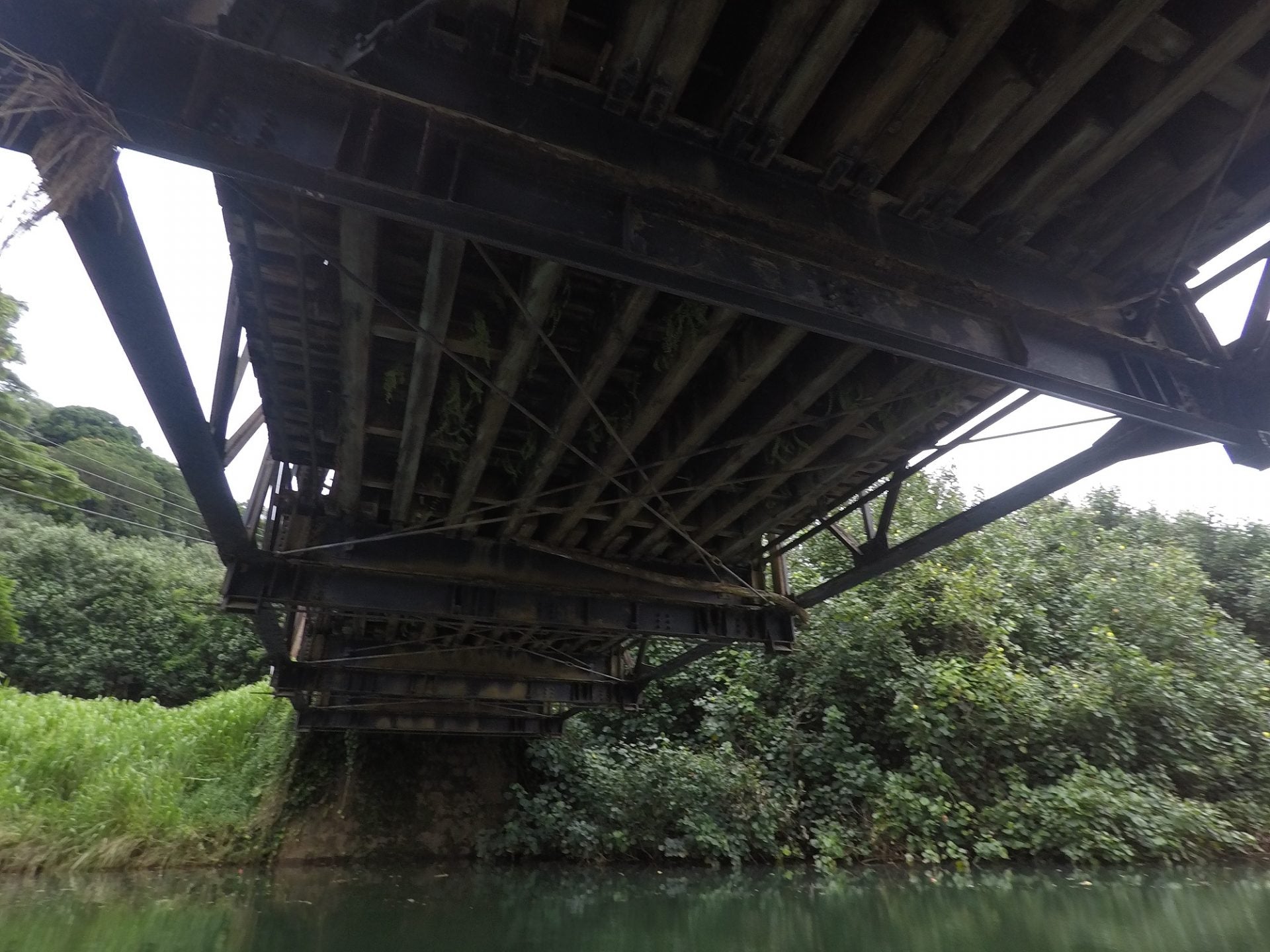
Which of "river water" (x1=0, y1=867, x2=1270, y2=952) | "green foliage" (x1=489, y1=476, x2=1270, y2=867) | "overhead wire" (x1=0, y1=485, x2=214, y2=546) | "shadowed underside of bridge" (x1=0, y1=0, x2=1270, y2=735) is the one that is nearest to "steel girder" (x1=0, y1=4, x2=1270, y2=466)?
"shadowed underside of bridge" (x1=0, y1=0, x2=1270, y2=735)

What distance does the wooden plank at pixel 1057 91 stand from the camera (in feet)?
7.41

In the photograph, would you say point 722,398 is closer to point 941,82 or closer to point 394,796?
point 941,82

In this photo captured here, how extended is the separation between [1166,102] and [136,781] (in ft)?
51.9

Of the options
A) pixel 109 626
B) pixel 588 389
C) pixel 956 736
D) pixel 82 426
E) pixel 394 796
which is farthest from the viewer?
pixel 82 426

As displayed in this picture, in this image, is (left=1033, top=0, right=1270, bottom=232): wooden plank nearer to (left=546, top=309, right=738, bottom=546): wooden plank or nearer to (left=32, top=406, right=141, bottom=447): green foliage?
(left=546, top=309, right=738, bottom=546): wooden plank

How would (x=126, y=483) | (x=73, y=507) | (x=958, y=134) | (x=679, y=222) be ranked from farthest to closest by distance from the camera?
(x=126, y=483), (x=73, y=507), (x=679, y=222), (x=958, y=134)

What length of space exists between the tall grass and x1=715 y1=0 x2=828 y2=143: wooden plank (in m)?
13.9

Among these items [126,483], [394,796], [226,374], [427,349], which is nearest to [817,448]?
[427,349]

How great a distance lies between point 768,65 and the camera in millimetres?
2469

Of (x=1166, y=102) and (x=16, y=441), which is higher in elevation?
(x=16, y=441)

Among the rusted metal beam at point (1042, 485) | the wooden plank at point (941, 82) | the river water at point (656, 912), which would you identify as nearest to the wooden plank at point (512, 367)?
the wooden plank at point (941, 82)

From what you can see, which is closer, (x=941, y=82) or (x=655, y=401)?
(x=941, y=82)

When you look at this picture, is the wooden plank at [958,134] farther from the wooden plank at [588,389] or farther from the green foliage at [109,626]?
the green foliage at [109,626]

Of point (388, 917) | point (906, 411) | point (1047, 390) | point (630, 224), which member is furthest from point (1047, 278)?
point (388, 917)
